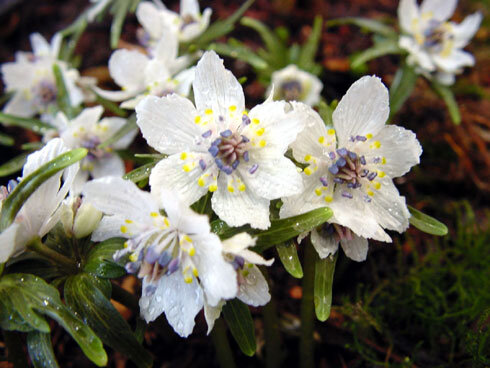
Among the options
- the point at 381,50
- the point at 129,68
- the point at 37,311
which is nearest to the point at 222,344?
the point at 37,311

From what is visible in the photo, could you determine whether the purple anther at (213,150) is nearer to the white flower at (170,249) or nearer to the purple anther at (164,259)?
the white flower at (170,249)

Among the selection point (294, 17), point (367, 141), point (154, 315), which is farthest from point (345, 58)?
point (154, 315)

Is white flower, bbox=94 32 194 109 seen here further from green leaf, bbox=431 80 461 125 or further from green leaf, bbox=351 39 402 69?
green leaf, bbox=431 80 461 125

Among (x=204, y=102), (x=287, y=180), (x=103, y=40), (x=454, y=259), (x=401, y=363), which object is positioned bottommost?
(x=454, y=259)

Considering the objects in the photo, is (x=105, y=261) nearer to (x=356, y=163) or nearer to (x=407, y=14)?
(x=356, y=163)

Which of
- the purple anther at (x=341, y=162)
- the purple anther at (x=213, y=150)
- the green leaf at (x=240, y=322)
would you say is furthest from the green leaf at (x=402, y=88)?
the green leaf at (x=240, y=322)

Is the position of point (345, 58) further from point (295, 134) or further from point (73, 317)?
point (73, 317)
